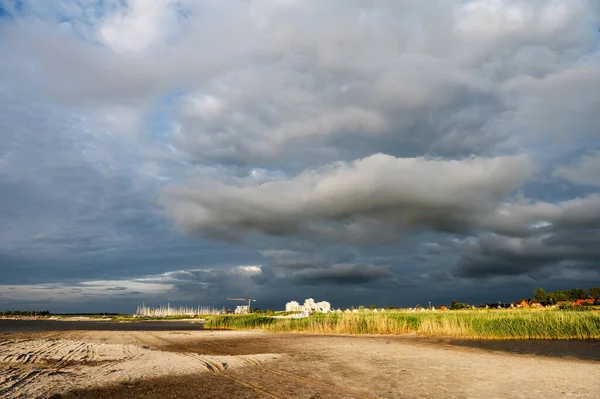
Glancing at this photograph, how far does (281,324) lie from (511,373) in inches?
1593

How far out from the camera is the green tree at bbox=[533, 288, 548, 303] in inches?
5157

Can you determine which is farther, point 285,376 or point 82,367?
point 82,367

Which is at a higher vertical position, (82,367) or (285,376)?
(82,367)

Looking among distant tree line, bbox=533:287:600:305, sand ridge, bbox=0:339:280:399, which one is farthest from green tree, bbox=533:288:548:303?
sand ridge, bbox=0:339:280:399

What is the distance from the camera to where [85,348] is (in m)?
24.6

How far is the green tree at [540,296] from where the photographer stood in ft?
430

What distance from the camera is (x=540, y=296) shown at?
133 meters

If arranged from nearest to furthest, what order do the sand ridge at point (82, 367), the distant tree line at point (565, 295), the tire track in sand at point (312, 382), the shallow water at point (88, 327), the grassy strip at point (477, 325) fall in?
the tire track in sand at point (312, 382)
the sand ridge at point (82, 367)
the grassy strip at point (477, 325)
the shallow water at point (88, 327)
the distant tree line at point (565, 295)

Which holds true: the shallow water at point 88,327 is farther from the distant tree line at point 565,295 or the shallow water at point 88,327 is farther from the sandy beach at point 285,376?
the distant tree line at point 565,295

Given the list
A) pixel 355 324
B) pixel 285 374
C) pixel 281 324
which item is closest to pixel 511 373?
pixel 285 374

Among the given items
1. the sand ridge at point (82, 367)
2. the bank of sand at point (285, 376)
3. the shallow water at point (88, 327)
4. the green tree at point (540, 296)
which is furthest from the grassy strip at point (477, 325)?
the green tree at point (540, 296)

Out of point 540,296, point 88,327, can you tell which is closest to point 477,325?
point 88,327

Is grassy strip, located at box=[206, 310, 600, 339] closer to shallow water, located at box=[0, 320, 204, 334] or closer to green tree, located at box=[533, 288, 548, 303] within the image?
shallow water, located at box=[0, 320, 204, 334]

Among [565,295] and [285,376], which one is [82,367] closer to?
[285,376]
